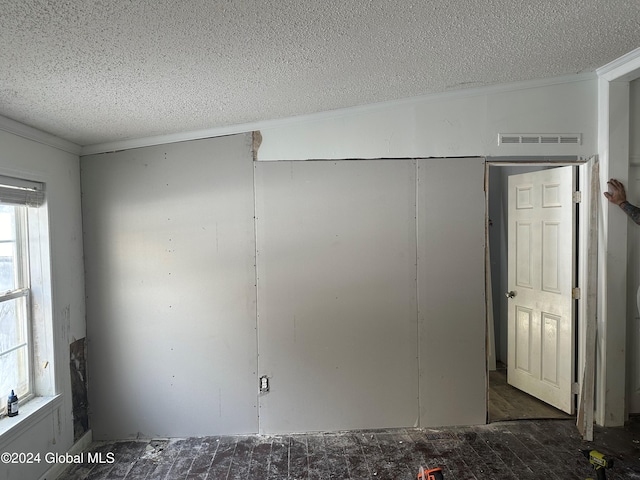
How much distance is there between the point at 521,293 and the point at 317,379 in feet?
6.81

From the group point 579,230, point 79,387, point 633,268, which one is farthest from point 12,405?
point 633,268

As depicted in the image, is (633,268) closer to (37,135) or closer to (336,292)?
(336,292)

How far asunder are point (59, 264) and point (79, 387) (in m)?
0.94

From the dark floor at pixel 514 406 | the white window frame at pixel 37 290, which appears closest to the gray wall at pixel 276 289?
the white window frame at pixel 37 290

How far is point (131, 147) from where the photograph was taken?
9.73 feet

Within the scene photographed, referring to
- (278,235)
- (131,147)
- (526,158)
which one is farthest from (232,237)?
(526,158)

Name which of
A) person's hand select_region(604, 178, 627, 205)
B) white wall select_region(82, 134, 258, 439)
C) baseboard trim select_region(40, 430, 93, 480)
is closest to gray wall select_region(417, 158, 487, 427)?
person's hand select_region(604, 178, 627, 205)

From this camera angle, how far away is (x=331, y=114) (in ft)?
9.91

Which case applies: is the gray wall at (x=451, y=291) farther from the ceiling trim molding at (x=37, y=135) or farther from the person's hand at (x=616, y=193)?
the ceiling trim molding at (x=37, y=135)

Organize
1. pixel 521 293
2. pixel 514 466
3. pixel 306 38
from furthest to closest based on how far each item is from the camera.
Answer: pixel 521 293 < pixel 514 466 < pixel 306 38

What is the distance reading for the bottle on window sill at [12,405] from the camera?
226 centimetres

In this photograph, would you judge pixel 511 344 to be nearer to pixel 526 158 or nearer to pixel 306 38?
pixel 526 158

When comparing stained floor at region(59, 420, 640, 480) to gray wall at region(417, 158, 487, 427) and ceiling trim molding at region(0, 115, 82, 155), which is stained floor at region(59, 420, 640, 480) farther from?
ceiling trim molding at region(0, 115, 82, 155)

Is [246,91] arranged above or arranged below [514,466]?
above
